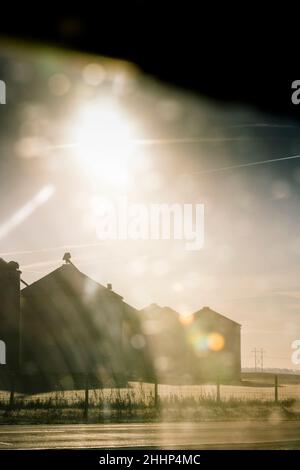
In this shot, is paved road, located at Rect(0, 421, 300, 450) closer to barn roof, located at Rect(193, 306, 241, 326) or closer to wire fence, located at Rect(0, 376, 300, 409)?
wire fence, located at Rect(0, 376, 300, 409)

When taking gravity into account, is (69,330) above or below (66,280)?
below

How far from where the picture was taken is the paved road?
1335 centimetres

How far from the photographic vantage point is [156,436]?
15047mm

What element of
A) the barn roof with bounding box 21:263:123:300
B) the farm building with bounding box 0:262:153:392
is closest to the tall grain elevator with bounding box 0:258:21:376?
the farm building with bounding box 0:262:153:392

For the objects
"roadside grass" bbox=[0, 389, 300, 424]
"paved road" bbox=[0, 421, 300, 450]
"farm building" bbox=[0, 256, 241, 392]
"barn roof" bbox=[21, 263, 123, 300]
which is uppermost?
"barn roof" bbox=[21, 263, 123, 300]

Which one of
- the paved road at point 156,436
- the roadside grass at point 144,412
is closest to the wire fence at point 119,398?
the roadside grass at point 144,412

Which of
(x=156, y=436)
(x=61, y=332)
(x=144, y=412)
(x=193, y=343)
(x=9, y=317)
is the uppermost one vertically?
(x=9, y=317)

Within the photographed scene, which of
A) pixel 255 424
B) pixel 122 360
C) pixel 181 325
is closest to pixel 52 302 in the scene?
pixel 122 360

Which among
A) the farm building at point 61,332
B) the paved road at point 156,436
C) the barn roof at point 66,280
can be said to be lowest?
the paved road at point 156,436

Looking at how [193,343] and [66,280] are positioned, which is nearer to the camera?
[66,280]

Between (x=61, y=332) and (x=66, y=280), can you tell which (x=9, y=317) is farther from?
(x=66, y=280)

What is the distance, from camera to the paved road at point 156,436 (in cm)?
1335

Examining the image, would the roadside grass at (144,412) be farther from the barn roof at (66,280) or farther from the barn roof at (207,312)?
the barn roof at (207,312)

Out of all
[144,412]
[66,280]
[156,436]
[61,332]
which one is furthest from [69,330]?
[156,436]
